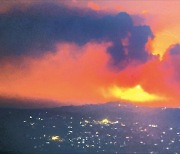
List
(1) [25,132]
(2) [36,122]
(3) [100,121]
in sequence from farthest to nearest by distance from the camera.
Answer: (3) [100,121]
(2) [36,122]
(1) [25,132]

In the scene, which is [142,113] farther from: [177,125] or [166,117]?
[177,125]

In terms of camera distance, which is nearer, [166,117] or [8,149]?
[8,149]

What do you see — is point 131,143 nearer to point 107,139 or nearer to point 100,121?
point 107,139

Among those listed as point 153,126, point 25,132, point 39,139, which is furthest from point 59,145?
point 153,126

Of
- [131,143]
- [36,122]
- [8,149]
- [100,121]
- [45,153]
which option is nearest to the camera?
[8,149]

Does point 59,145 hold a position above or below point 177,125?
below

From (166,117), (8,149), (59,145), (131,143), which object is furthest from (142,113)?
(8,149)
